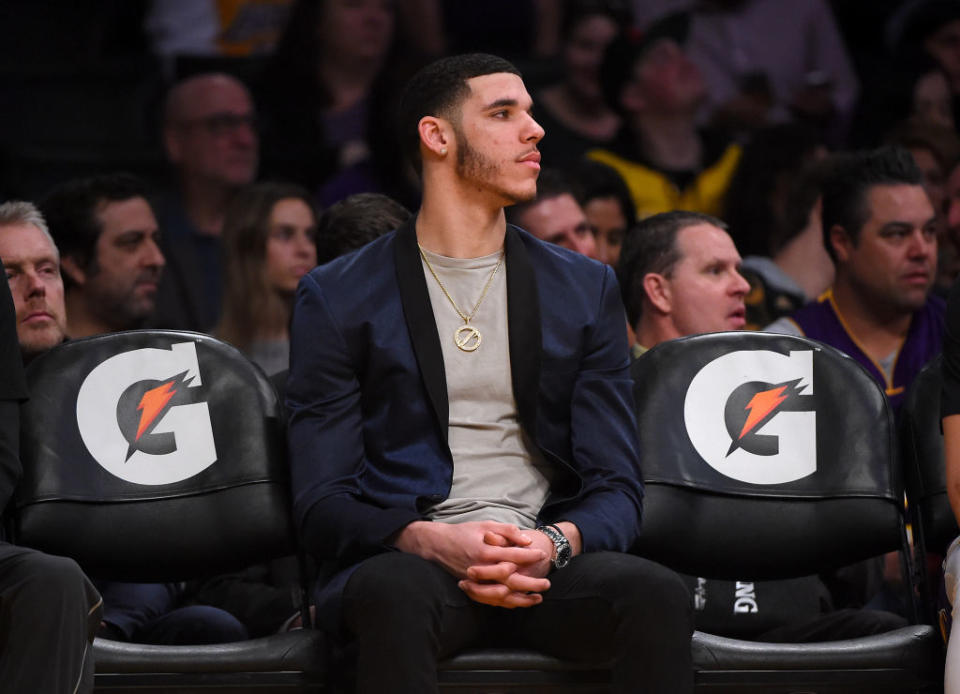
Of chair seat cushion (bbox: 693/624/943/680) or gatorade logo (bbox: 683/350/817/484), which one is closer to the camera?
chair seat cushion (bbox: 693/624/943/680)

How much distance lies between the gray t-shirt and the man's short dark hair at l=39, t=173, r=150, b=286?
5.23 feet

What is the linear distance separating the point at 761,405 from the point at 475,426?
65cm

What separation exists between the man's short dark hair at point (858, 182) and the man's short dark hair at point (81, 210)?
78.8 inches

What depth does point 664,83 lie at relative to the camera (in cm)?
566

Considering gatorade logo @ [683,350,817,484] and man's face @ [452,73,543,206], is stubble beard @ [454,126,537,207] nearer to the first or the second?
man's face @ [452,73,543,206]

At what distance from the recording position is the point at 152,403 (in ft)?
9.70

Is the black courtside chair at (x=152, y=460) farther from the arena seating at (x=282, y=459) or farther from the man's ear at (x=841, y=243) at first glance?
the man's ear at (x=841, y=243)

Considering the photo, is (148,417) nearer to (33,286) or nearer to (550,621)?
(33,286)

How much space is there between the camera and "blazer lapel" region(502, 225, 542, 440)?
2.78m

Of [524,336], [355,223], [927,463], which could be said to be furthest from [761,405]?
[355,223]

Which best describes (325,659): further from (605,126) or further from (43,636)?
(605,126)

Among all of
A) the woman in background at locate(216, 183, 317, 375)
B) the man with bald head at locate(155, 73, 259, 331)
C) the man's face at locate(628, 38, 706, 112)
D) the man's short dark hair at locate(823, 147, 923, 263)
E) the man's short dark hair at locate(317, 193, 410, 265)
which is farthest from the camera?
the man's face at locate(628, 38, 706, 112)

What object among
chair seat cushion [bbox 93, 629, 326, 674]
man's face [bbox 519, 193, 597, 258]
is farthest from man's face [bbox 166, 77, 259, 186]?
chair seat cushion [bbox 93, 629, 326, 674]

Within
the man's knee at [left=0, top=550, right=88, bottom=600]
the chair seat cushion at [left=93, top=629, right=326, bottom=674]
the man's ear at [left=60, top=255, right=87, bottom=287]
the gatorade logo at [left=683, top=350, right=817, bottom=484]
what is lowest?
the chair seat cushion at [left=93, top=629, right=326, bottom=674]
